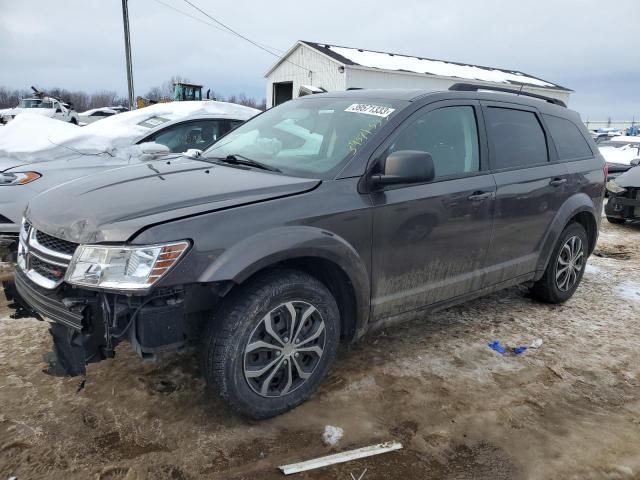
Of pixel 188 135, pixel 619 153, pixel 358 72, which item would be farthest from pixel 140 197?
pixel 358 72

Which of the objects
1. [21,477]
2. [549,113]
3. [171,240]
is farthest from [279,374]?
[549,113]

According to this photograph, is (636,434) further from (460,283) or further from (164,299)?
(164,299)

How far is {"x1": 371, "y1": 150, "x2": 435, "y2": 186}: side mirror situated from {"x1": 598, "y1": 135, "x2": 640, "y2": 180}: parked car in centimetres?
1222

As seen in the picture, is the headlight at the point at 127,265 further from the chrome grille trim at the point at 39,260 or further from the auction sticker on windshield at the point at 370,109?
the auction sticker on windshield at the point at 370,109

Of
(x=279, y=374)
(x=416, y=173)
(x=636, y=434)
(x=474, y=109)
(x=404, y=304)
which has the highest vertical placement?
(x=474, y=109)

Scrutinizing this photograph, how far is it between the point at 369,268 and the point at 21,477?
79.3 inches

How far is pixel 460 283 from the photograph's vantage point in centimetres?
367

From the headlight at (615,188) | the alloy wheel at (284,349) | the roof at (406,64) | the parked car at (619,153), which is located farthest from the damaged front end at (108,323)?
the roof at (406,64)

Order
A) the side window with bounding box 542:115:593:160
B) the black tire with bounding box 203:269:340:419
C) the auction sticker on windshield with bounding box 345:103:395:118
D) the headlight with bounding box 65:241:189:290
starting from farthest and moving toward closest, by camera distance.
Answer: the side window with bounding box 542:115:593:160
the auction sticker on windshield with bounding box 345:103:395:118
the black tire with bounding box 203:269:340:419
the headlight with bounding box 65:241:189:290

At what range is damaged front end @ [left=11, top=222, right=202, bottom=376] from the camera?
7.58ft

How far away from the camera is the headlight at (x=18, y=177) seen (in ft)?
16.6

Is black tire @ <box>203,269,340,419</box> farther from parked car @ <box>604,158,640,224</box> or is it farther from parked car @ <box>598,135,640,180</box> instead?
parked car @ <box>598,135,640,180</box>

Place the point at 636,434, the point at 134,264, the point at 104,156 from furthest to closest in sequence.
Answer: the point at 104,156
the point at 636,434
the point at 134,264

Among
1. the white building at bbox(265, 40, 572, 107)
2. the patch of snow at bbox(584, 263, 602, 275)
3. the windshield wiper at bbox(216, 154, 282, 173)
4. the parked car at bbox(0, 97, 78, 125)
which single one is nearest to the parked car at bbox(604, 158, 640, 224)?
the patch of snow at bbox(584, 263, 602, 275)
